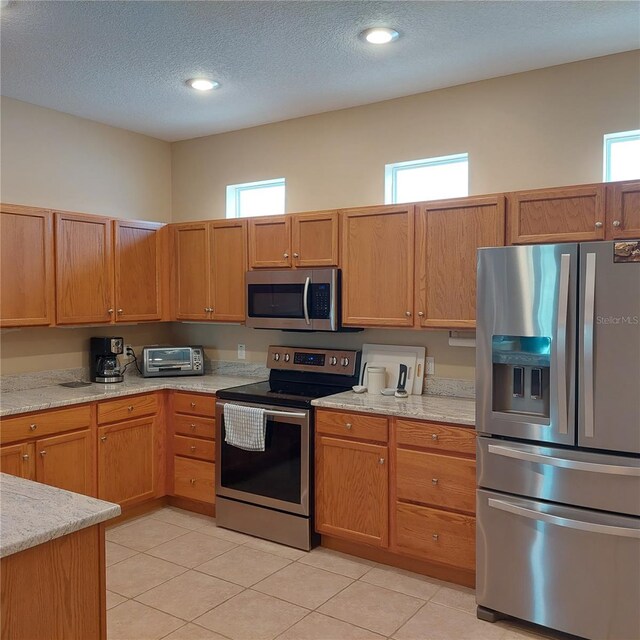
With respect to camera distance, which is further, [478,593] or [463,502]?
[463,502]

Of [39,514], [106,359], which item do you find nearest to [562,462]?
[39,514]

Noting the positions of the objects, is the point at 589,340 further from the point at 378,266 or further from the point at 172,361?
the point at 172,361

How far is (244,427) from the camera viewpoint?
11.9ft

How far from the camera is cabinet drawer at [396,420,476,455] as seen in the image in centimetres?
293

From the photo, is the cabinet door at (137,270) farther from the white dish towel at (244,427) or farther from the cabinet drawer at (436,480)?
the cabinet drawer at (436,480)

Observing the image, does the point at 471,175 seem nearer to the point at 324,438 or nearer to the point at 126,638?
the point at 324,438

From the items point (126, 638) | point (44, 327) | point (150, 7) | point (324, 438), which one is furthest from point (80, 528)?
point (44, 327)

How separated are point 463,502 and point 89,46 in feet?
9.83

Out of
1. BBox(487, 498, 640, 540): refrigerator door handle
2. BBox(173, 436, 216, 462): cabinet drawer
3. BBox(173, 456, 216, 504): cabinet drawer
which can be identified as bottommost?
BBox(173, 456, 216, 504): cabinet drawer

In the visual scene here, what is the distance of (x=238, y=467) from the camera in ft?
12.2

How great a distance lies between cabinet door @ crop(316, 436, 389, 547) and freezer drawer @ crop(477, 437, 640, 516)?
0.67 meters

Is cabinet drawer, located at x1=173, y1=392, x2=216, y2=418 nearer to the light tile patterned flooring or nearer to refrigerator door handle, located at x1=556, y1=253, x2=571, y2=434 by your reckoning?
the light tile patterned flooring

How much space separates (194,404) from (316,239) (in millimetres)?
1397

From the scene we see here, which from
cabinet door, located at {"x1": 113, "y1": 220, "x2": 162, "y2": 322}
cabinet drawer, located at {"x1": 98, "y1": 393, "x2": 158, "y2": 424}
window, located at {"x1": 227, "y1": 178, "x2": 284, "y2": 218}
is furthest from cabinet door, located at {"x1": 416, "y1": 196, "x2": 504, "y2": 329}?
cabinet door, located at {"x1": 113, "y1": 220, "x2": 162, "y2": 322}
